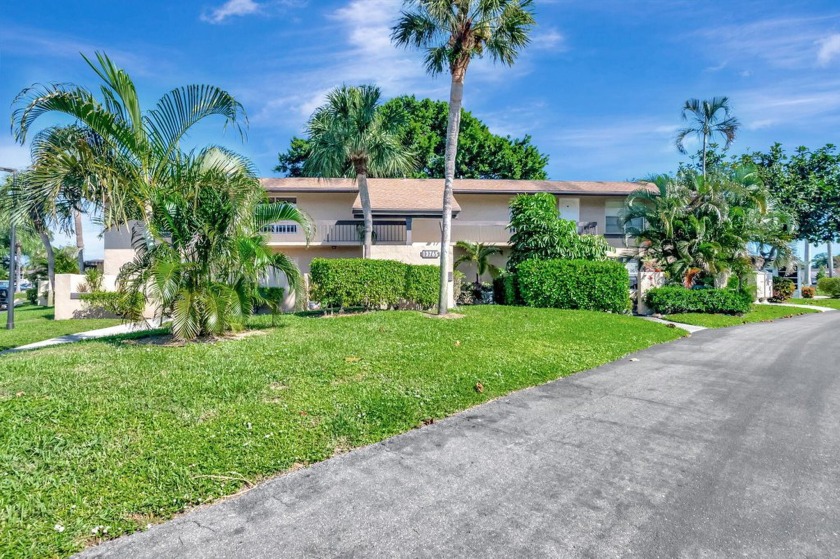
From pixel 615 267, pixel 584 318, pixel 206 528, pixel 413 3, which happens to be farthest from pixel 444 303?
pixel 206 528

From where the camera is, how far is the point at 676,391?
668cm

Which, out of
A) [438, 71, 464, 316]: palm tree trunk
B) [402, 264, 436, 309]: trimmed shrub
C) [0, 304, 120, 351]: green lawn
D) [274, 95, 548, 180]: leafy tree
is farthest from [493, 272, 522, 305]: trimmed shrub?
[274, 95, 548, 180]: leafy tree

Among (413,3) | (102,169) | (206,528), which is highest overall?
(413,3)

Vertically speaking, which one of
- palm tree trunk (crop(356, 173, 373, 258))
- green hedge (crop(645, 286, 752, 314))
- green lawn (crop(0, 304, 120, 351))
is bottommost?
green lawn (crop(0, 304, 120, 351))

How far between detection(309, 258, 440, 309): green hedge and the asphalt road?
7925 millimetres

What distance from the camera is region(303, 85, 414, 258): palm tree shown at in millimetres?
17453

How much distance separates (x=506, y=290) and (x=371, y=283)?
595 centimetres

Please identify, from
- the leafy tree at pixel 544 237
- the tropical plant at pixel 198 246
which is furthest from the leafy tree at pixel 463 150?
the tropical plant at pixel 198 246

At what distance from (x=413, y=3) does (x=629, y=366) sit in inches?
386

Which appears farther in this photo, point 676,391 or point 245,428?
point 676,391

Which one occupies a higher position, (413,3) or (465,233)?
(413,3)

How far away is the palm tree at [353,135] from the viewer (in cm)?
1745

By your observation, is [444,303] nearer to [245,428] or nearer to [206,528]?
[245,428]

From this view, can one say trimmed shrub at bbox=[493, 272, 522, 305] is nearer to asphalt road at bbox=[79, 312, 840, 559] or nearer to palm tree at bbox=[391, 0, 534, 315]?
palm tree at bbox=[391, 0, 534, 315]
